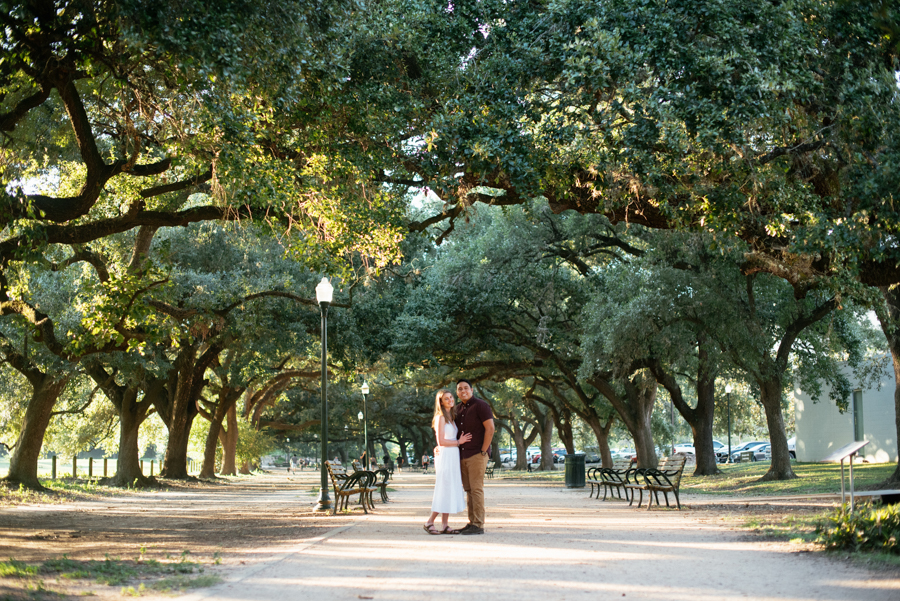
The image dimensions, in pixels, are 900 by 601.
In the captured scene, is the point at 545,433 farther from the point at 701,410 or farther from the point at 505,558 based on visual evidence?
the point at 505,558

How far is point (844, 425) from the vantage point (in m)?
32.9

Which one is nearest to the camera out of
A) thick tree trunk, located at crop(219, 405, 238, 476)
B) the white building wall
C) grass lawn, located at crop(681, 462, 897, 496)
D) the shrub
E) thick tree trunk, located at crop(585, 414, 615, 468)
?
the shrub

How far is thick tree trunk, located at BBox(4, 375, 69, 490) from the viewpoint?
20.9 m

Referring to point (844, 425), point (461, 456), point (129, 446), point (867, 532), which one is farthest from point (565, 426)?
point (867, 532)

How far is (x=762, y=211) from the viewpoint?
12203mm

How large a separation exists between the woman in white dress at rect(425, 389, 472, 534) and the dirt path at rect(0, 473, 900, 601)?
19.0 inches

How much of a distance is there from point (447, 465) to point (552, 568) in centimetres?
299

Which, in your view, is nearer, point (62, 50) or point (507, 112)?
point (62, 50)

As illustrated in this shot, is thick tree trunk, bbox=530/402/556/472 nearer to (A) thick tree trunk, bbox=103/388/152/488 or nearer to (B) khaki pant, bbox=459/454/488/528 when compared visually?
(A) thick tree trunk, bbox=103/388/152/488

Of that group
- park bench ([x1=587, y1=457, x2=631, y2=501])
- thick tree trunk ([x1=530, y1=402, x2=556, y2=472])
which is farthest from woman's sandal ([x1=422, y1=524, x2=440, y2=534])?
thick tree trunk ([x1=530, y1=402, x2=556, y2=472])

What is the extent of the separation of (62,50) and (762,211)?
33.3 ft

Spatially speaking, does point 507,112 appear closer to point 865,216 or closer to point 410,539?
point 865,216

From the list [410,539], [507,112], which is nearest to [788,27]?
[507,112]

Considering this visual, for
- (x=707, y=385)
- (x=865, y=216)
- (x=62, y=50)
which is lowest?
(x=707, y=385)
